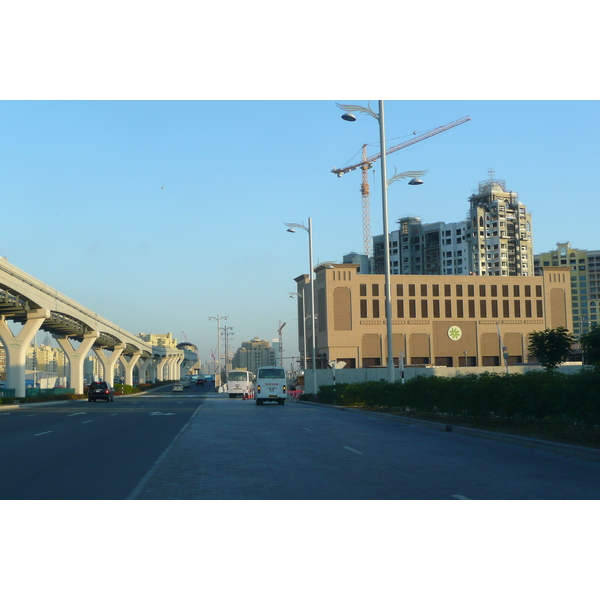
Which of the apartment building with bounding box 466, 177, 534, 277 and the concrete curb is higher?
the apartment building with bounding box 466, 177, 534, 277

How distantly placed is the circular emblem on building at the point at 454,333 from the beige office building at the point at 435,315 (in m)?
0.15

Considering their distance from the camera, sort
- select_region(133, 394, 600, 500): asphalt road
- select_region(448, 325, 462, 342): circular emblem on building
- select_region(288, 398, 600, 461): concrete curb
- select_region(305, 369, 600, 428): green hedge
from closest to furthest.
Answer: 1. select_region(133, 394, 600, 500): asphalt road
2. select_region(288, 398, 600, 461): concrete curb
3. select_region(305, 369, 600, 428): green hedge
4. select_region(448, 325, 462, 342): circular emblem on building

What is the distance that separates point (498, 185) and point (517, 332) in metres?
78.4

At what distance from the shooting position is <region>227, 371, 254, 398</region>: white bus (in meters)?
73.6

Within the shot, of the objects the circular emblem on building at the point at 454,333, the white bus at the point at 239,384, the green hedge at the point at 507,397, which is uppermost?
the circular emblem on building at the point at 454,333

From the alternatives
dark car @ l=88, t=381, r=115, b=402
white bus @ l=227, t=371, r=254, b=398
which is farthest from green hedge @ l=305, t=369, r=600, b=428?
white bus @ l=227, t=371, r=254, b=398

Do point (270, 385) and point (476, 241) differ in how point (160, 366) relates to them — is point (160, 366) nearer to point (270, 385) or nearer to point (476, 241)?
point (476, 241)

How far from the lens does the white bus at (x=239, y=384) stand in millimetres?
73625

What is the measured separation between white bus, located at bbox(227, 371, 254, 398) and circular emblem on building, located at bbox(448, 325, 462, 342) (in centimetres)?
4236

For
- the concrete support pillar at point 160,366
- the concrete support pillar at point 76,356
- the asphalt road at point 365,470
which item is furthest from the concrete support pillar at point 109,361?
the asphalt road at point 365,470

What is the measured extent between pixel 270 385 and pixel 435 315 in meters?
61.5

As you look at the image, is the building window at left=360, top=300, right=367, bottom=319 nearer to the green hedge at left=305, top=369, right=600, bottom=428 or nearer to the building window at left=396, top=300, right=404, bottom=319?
the building window at left=396, top=300, right=404, bottom=319

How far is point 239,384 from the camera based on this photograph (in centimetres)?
7425

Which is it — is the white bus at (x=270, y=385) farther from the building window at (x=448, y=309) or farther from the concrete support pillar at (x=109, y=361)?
the building window at (x=448, y=309)
